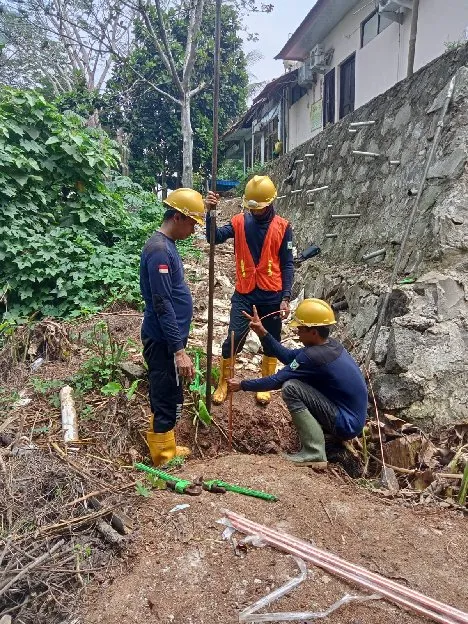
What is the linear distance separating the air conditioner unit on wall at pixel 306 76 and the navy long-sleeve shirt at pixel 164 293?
12.5m

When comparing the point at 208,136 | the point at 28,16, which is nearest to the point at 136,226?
the point at 208,136

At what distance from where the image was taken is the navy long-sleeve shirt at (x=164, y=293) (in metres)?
3.13

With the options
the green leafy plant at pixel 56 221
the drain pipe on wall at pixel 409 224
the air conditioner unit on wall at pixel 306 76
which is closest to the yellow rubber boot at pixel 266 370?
the drain pipe on wall at pixel 409 224

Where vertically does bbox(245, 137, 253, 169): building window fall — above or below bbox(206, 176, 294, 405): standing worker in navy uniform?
above

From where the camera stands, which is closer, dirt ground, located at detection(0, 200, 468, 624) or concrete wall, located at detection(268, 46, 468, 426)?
dirt ground, located at detection(0, 200, 468, 624)

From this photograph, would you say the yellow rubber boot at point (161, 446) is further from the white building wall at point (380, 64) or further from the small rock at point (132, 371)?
the white building wall at point (380, 64)

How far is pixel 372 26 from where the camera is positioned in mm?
11016

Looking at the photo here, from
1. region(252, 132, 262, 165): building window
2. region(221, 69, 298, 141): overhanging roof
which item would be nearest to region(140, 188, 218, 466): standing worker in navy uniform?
region(221, 69, 298, 141): overhanging roof

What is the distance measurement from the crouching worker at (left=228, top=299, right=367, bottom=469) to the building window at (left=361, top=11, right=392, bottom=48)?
30.3 feet

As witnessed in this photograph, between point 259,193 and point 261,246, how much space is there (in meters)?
0.43

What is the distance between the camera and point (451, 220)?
169 inches

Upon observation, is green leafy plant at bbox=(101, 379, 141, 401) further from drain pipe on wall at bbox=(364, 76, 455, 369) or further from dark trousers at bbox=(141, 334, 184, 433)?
drain pipe on wall at bbox=(364, 76, 455, 369)

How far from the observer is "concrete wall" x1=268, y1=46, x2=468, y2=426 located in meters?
4.01

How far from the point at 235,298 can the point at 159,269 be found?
1190 mm
